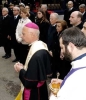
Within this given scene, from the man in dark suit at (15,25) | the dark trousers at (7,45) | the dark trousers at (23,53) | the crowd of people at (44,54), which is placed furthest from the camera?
the dark trousers at (7,45)

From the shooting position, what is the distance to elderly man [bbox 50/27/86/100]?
5.20 feet

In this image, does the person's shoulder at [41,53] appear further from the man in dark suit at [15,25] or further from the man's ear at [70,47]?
the man in dark suit at [15,25]

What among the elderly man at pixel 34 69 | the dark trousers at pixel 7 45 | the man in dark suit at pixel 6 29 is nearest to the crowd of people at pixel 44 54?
the elderly man at pixel 34 69

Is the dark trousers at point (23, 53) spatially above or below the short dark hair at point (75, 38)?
below

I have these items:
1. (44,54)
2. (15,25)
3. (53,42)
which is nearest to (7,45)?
(15,25)

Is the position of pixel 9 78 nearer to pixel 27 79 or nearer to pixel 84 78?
pixel 27 79

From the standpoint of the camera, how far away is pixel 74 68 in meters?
1.71

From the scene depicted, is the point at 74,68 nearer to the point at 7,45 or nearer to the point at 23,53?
the point at 23,53

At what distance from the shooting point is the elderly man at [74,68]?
62.4 inches

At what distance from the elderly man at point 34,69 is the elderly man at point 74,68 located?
90 cm

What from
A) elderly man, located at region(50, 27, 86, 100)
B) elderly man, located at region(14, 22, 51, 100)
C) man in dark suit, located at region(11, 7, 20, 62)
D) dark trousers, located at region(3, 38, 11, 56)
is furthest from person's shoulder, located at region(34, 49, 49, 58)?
dark trousers, located at region(3, 38, 11, 56)

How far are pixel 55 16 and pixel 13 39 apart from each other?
73.9 inches

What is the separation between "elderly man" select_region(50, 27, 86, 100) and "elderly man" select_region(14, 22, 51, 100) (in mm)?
904

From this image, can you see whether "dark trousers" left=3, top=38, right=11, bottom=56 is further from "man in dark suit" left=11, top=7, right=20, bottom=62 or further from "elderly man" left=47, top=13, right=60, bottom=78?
"elderly man" left=47, top=13, right=60, bottom=78
